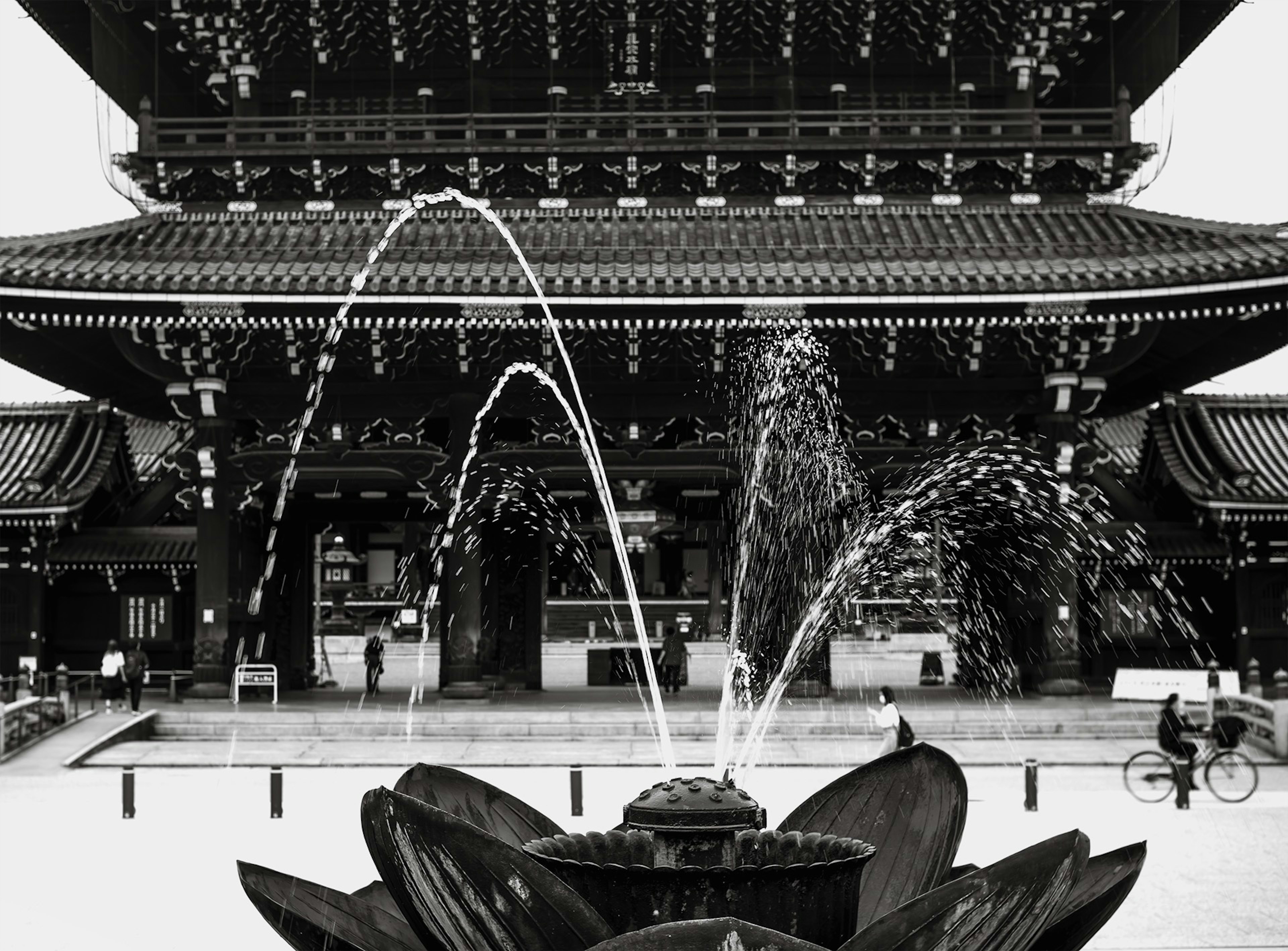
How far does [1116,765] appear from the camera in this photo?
19609 mm

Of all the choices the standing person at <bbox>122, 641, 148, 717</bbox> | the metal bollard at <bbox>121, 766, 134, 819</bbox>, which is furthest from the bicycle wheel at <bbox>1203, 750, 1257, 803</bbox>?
the standing person at <bbox>122, 641, 148, 717</bbox>

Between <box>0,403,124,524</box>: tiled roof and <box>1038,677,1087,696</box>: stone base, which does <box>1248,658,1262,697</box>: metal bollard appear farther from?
<box>0,403,124,524</box>: tiled roof

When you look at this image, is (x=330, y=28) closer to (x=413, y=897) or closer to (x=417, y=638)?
(x=413, y=897)

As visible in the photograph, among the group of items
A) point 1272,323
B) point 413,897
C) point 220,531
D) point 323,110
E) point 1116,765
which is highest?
point 323,110

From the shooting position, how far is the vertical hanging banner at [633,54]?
24.3 metres

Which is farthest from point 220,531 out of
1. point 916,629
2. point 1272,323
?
point 916,629

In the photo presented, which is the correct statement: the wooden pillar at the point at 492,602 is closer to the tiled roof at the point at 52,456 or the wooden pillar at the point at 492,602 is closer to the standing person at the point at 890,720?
the tiled roof at the point at 52,456

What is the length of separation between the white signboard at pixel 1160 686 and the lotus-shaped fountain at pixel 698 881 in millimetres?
18837

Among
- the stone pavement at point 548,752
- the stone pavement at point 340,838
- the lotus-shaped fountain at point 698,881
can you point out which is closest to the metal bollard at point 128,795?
the stone pavement at point 340,838

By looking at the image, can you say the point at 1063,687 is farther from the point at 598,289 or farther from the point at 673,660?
the point at 598,289

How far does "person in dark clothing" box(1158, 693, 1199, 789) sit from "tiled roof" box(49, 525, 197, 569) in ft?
55.4

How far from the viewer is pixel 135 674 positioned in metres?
22.8

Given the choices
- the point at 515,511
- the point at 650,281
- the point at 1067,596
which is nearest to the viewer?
the point at 650,281

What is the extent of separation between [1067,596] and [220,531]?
13868 mm
